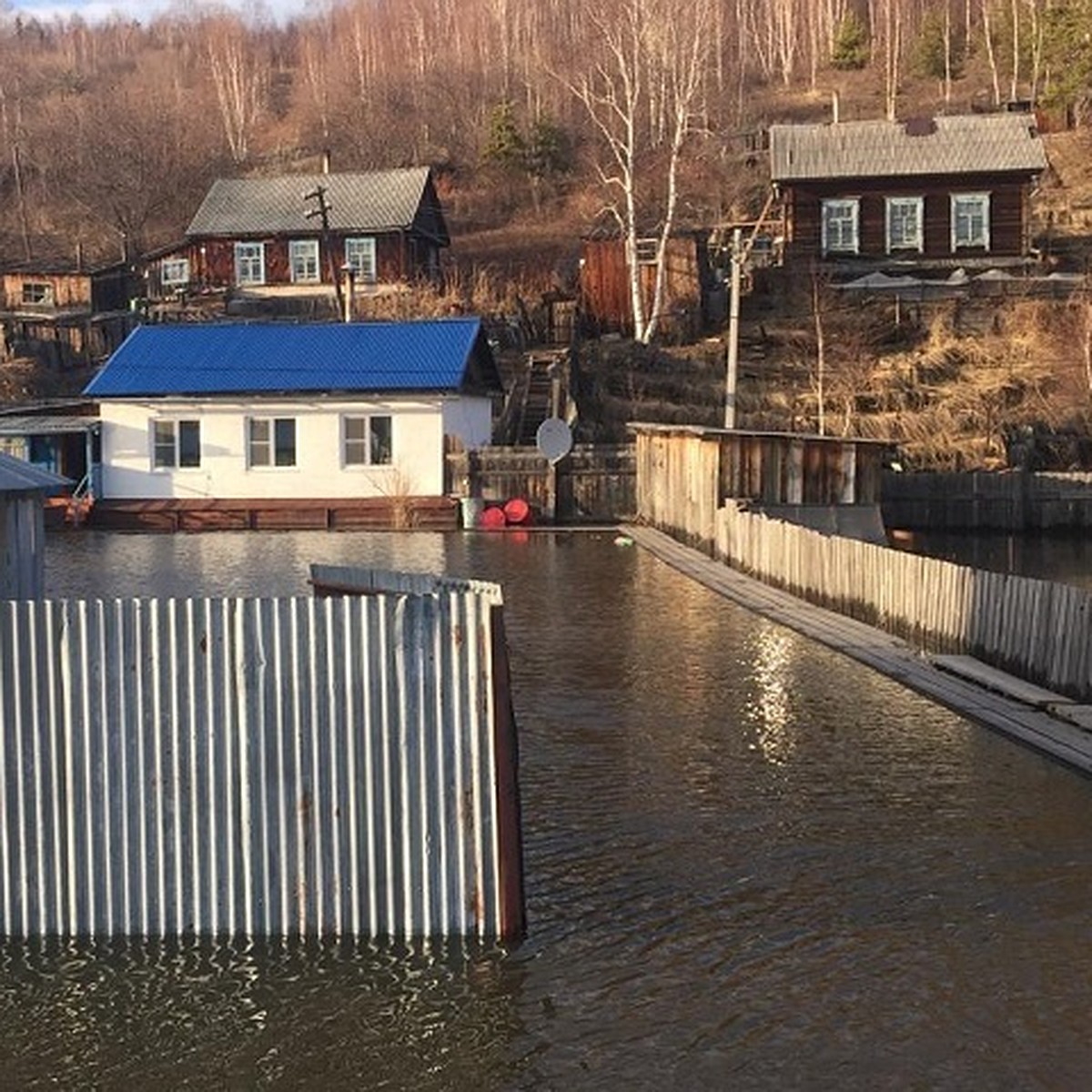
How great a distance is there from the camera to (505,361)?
48531mm

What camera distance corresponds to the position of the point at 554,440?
117 ft

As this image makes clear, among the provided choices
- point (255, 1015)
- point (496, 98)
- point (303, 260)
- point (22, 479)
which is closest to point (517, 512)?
point (22, 479)

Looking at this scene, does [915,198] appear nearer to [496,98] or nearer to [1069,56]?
[1069,56]

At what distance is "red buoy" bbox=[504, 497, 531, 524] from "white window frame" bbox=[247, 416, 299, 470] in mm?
6322

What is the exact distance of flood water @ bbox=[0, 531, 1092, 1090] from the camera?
6.51 m

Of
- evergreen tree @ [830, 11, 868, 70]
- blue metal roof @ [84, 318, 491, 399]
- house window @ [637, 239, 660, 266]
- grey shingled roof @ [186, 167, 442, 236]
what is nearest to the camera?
blue metal roof @ [84, 318, 491, 399]

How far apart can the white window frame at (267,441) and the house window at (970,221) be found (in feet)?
102

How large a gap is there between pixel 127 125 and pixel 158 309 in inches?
2364

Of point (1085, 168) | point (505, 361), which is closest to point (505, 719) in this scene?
point (505, 361)

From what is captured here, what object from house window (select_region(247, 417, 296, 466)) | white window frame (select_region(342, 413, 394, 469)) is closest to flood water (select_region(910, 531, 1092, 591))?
white window frame (select_region(342, 413, 394, 469))

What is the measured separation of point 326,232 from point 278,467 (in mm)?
22186

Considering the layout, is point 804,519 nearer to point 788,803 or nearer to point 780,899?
point 788,803

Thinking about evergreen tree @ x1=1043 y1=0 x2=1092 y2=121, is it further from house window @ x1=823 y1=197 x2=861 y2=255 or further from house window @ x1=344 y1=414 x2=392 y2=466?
house window @ x1=344 y1=414 x2=392 y2=466

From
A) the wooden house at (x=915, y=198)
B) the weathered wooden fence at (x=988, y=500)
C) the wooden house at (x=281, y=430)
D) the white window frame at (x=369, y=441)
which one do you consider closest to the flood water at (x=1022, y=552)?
the weathered wooden fence at (x=988, y=500)
